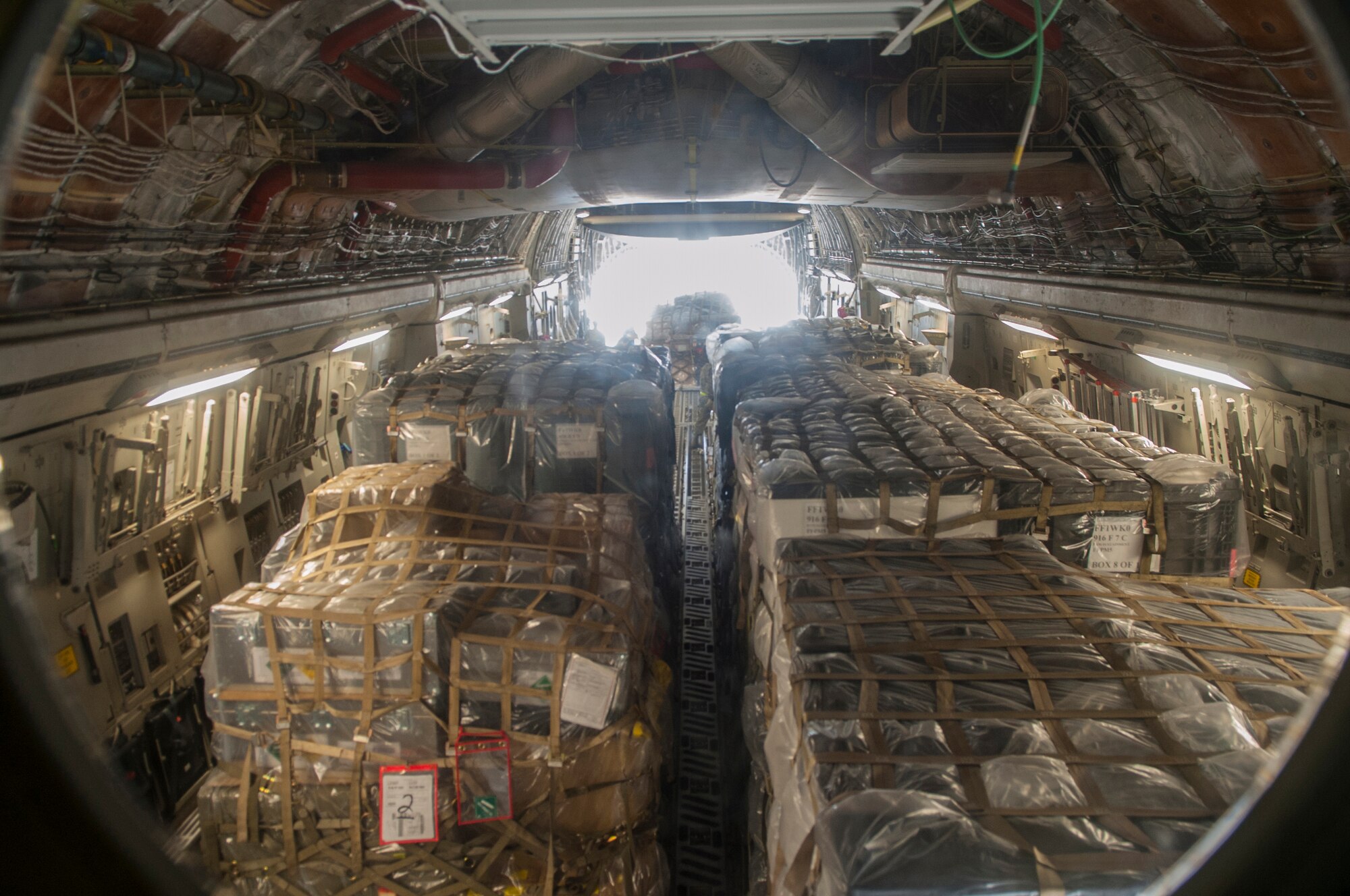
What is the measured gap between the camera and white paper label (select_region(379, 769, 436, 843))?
3033 mm

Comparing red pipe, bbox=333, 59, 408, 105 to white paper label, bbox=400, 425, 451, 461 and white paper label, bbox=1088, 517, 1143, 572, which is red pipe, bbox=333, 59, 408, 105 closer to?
white paper label, bbox=400, 425, 451, 461

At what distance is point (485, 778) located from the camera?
3111mm

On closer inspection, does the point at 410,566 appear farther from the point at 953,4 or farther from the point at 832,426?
the point at 953,4

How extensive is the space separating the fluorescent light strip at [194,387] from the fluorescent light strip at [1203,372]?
709cm

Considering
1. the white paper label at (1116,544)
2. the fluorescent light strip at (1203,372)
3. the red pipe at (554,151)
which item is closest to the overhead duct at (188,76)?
the red pipe at (554,151)

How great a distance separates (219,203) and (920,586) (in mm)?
5845

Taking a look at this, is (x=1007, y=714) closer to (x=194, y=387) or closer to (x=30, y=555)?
(x=30, y=555)

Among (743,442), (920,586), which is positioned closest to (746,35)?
(920,586)

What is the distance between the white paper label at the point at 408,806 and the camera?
9.95ft

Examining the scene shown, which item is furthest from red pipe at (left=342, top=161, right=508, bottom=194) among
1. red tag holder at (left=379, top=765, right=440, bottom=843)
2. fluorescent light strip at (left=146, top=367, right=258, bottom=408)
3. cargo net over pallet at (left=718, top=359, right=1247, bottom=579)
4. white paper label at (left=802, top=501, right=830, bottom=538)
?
red tag holder at (left=379, top=765, right=440, bottom=843)

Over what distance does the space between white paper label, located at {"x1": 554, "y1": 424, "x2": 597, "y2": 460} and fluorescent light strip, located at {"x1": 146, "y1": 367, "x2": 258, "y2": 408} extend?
2518 mm

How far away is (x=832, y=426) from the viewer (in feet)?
14.9

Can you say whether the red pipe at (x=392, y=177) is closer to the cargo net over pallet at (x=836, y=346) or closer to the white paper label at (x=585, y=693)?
the cargo net over pallet at (x=836, y=346)

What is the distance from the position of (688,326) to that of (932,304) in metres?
5.98
